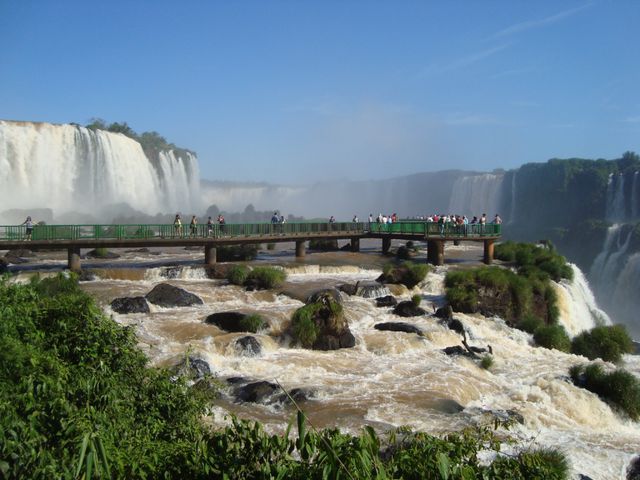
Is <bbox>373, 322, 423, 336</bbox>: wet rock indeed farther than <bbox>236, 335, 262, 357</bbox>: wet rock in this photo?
Yes

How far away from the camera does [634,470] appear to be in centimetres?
1105

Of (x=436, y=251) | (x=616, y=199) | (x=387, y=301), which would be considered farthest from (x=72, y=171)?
(x=616, y=199)

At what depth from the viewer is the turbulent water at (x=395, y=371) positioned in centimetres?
1250

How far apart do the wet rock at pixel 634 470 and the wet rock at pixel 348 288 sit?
1284 cm

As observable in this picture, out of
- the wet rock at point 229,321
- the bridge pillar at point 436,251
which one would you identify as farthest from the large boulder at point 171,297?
the bridge pillar at point 436,251

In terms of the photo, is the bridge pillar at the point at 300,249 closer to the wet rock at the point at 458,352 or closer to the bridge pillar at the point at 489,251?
the bridge pillar at the point at 489,251

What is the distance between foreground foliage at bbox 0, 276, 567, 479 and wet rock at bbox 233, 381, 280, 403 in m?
5.77

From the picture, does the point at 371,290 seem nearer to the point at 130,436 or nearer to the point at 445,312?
the point at 445,312

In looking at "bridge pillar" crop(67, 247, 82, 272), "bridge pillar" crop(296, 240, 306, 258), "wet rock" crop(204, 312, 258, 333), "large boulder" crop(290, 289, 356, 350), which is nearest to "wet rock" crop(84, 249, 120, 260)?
"bridge pillar" crop(67, 247, 82, 272)

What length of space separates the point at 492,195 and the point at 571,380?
212 ft

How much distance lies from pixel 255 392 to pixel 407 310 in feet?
29.2

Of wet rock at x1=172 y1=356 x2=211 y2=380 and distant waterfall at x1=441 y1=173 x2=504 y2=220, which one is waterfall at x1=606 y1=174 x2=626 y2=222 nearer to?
distant waterfall at x1=441 y1=173 x2=504 y2=220

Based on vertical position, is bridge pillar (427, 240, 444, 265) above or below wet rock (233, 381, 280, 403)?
above

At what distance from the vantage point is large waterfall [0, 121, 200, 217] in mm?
Result: 46750
